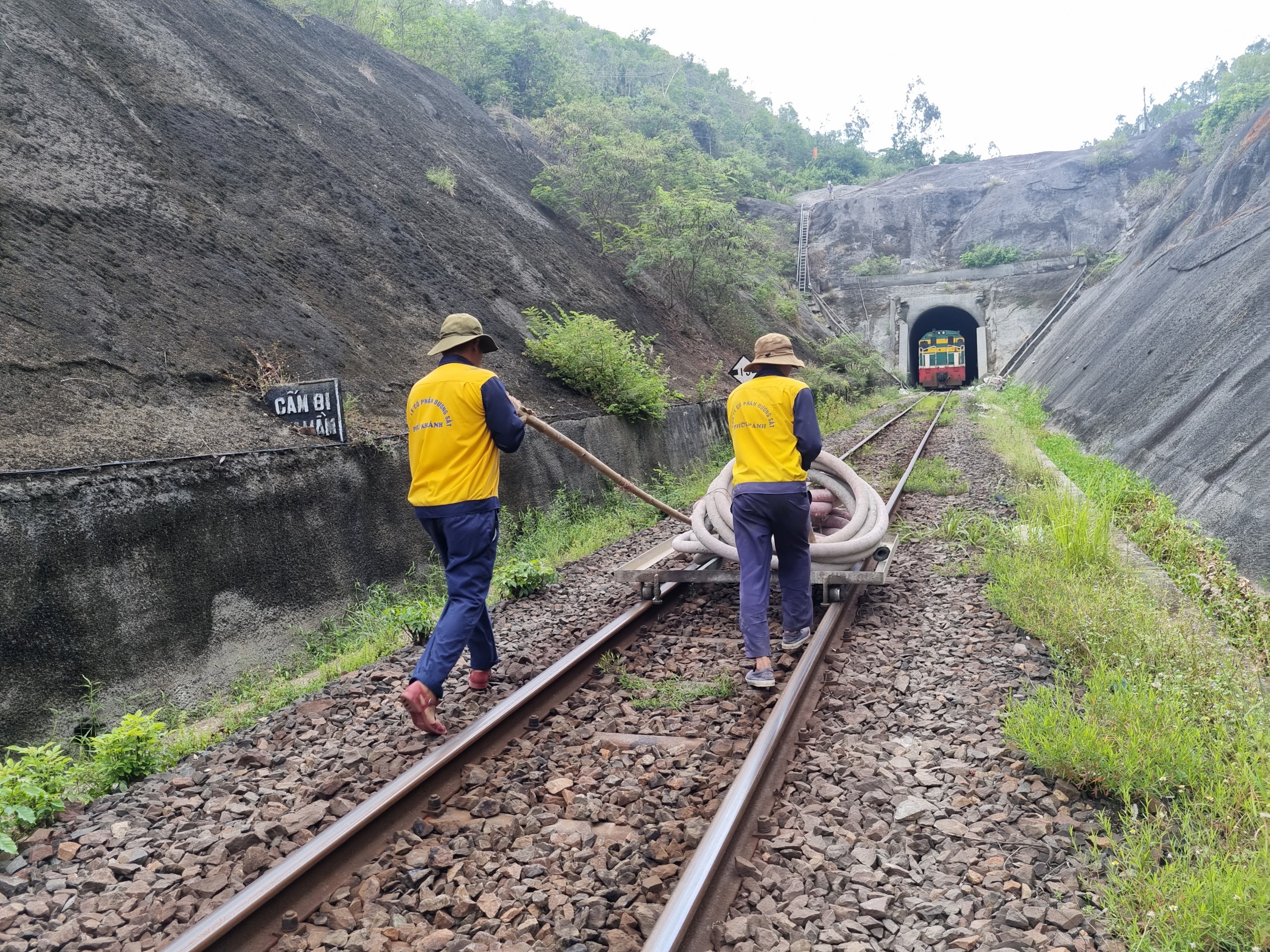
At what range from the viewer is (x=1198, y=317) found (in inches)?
526

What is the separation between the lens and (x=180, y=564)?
541 centimetres

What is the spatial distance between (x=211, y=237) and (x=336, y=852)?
331 inches

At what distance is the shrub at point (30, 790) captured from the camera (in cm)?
325

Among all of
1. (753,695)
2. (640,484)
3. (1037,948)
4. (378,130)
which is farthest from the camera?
(378,130)

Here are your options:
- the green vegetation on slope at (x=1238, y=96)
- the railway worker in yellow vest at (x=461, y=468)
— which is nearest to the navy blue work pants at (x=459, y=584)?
the railway worker in yellow vest at (x=461, y=468)

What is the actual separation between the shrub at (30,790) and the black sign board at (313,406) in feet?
12.0

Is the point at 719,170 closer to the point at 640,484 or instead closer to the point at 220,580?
the point at 640,484

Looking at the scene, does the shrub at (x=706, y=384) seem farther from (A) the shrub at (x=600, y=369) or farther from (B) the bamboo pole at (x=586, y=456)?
(B) the bamboo pole at (x=586, y=456)

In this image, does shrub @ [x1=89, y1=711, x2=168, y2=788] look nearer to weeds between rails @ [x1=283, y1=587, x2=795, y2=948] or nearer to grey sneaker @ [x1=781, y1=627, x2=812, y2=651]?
weeds between rails @ [x1=283, y1=587, x2=795, y2=948]

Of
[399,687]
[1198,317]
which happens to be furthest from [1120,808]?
[1198,317]

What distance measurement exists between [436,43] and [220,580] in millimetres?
23485

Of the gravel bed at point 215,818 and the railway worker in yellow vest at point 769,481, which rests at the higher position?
the railway worker in yellow vest at point 769,481

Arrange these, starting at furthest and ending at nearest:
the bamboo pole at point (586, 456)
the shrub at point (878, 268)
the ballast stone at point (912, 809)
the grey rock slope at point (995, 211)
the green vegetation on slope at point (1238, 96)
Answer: the shrub at point (878, 268) → the grey rock slope at point (995, 211) → the green vegetation on slope at point (1238, 96) → the bamboo pole at point (586, 456) → the ballast stone at point (912, 809)

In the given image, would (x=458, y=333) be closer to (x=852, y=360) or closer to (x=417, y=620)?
(x=417, y=620)
